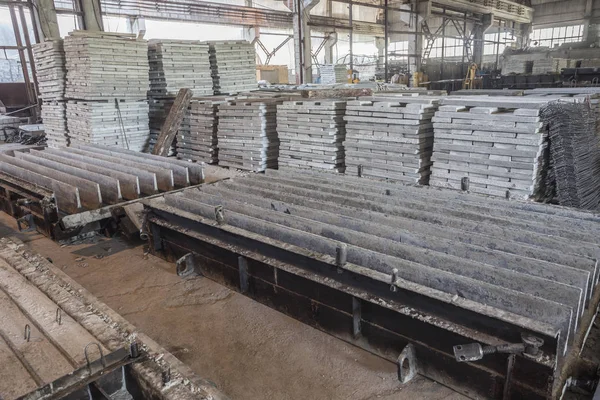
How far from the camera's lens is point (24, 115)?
1694 cm

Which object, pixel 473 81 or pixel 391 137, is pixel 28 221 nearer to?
pixel 391 137

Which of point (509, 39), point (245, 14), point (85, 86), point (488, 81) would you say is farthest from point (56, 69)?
point (509, 39)

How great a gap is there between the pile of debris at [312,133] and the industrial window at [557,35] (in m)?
29.7

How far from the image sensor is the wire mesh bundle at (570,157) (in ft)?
16.1

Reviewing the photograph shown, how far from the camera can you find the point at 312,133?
712 centimetres

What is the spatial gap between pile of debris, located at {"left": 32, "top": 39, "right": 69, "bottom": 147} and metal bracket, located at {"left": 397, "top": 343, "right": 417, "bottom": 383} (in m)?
10.8

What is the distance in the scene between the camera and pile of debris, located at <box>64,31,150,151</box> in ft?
30.7

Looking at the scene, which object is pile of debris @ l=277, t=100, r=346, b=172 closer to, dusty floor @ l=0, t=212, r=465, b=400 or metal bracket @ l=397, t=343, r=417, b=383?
dusty floor @ l=0, t=212, r=465, b=400

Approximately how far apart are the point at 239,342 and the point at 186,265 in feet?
3.70

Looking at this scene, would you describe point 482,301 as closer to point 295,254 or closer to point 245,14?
point 295,254

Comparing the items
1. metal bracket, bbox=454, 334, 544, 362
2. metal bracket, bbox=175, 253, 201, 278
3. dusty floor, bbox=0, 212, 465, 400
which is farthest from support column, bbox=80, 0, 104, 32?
metal bracket, bbox=454, 334, 544, 362

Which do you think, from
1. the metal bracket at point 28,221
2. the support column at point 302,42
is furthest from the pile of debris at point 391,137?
the support column at point 302,42

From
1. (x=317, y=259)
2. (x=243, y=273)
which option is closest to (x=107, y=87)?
(x=243, y=273)

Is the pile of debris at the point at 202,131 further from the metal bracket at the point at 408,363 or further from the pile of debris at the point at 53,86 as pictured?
the metal bracket at the point at 408,363
